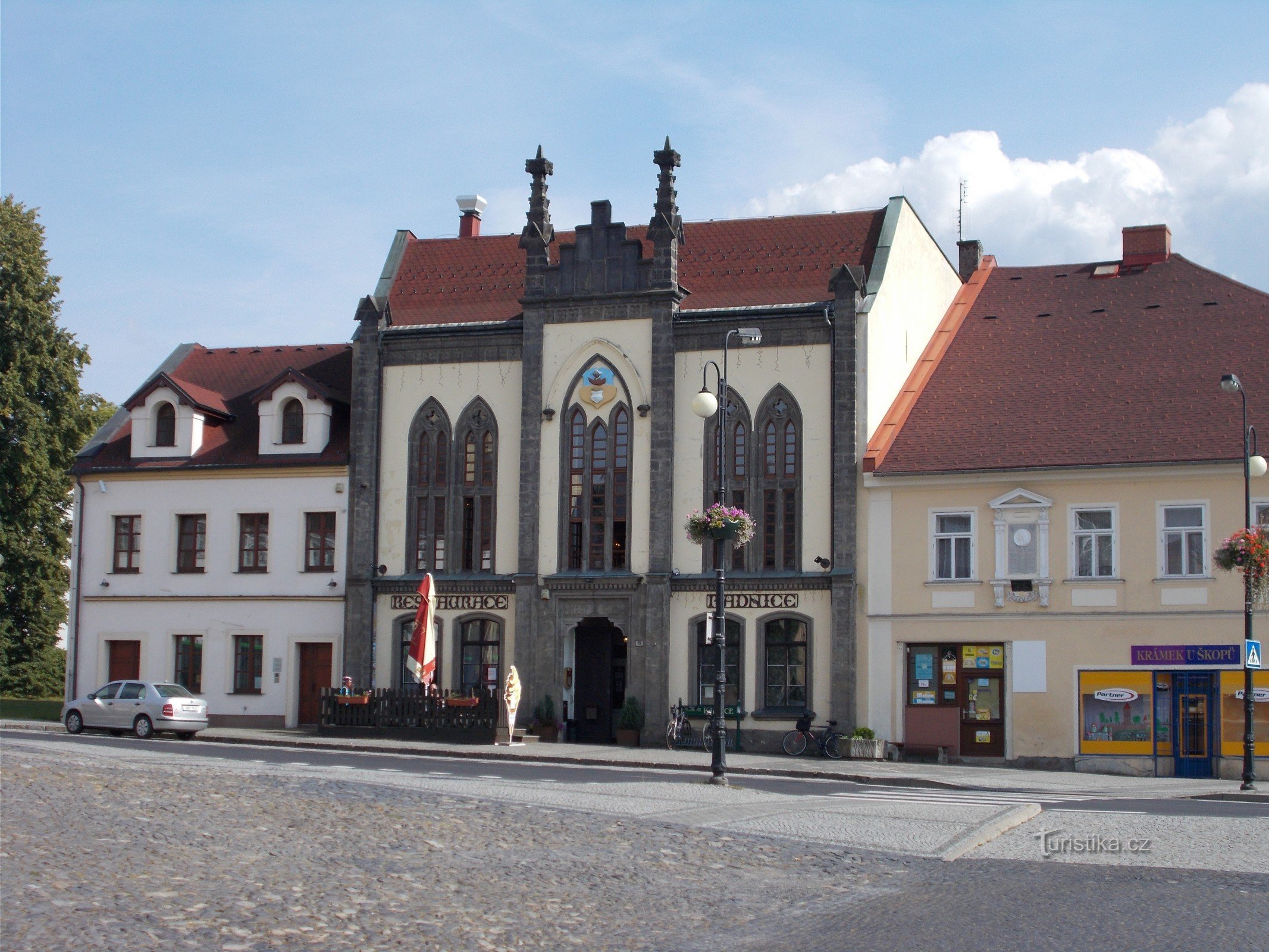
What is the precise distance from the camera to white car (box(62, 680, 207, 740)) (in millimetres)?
34531

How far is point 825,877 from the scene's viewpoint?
13.6m

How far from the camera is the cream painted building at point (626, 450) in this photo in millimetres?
35406

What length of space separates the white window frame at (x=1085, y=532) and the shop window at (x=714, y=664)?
771cm

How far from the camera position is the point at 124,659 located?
41.4m

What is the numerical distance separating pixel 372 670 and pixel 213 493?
6.88 meters

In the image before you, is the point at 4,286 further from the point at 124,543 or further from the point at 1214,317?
the point at 1214,317

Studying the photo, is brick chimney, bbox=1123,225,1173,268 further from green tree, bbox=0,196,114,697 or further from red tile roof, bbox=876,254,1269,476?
green tree, bbox=0,196,114,697

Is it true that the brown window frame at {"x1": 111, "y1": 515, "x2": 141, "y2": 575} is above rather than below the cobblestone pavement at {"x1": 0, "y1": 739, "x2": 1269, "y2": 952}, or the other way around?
above

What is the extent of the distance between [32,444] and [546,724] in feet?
69.3

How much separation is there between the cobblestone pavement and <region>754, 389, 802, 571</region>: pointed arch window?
19318mm

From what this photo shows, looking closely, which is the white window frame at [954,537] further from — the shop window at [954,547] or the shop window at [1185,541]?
the shop window at [1185,541]

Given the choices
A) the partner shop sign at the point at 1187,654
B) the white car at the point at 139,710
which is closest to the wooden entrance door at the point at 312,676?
the white car at the point at 139,710

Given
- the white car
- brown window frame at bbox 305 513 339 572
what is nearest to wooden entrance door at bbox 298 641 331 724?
brown window frame at bbox 305 513 339 572

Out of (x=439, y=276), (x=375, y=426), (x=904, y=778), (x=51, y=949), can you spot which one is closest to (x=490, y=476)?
(x=375, y=426)
